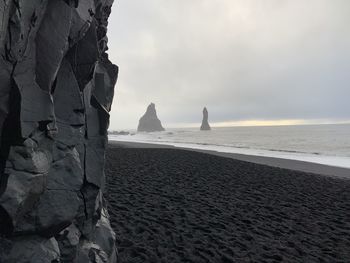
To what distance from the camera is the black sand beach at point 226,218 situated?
29.3 ft

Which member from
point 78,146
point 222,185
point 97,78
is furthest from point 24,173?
point 222,185

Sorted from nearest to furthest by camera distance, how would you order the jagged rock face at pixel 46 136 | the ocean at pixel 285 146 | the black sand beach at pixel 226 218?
the jagged rock face at pixel 46 136
the black sand beach at pixel 226 218
the ocean at pixel 285 146

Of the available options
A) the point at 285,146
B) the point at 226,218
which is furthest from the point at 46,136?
the point at 285,146

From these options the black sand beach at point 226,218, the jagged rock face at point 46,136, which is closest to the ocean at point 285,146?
the black sand beach at point 226,218

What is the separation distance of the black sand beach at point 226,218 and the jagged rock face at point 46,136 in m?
2.64

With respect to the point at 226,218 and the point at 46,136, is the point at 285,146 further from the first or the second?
the point at 46,136

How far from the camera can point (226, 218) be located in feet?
40.1

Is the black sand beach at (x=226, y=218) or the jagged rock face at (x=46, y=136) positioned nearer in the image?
the jagged rock face at (x=46, y=136)

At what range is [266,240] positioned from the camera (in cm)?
1007

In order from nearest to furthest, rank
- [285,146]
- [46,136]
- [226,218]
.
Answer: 1. [46,136]
2. [226,218]
3. [285,146]

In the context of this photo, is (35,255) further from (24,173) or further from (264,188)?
(264,188)

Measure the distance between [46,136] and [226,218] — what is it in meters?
8.90

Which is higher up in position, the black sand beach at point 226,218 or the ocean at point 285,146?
the ocean at point 285,146

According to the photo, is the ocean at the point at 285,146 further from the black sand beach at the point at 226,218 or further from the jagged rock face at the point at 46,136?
the jagged rock face at the point at 46,136
